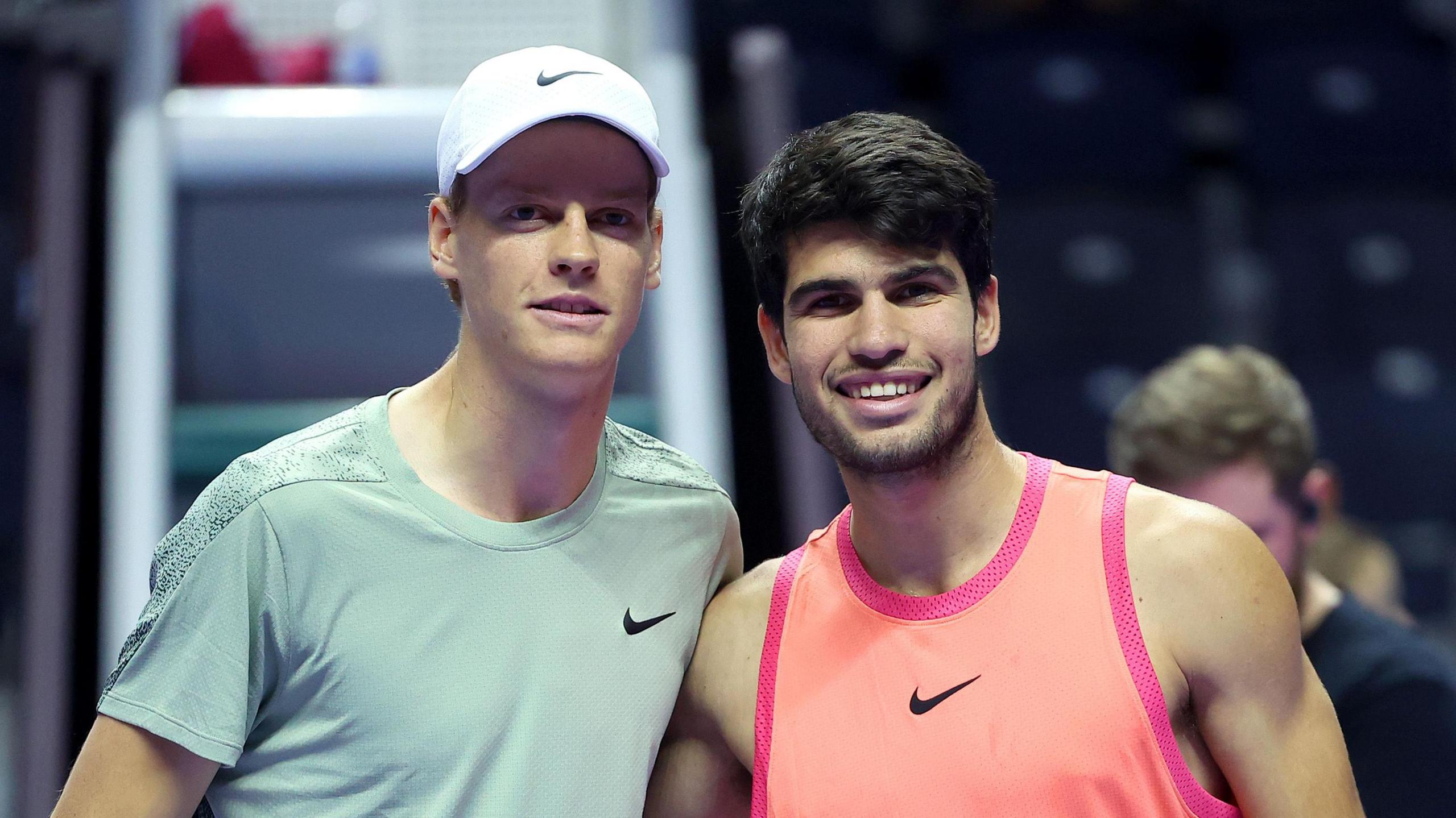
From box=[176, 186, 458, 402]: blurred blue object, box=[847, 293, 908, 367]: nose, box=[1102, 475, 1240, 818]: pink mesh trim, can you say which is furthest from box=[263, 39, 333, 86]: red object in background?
box=[1102, 475, 1240, 818]: pink mesh trim

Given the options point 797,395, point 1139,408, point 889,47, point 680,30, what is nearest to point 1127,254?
point 889,47

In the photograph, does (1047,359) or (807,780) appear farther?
(1047,359)

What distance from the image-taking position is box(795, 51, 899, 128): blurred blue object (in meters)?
4.58

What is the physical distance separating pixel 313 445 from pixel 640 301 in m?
0.45

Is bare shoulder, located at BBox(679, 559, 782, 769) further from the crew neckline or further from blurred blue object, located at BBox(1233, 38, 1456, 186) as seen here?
blurred blue object, located at BBox(1233, 38, 1456, 186)

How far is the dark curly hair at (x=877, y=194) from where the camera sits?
6.58 feet

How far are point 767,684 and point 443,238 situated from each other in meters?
0.72

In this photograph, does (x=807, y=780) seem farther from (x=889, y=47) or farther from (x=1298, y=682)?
(x=889, y=47)

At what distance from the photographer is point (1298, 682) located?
6.24 ft

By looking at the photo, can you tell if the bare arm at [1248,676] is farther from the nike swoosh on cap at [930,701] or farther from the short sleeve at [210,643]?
the short sleeve at [210,643]

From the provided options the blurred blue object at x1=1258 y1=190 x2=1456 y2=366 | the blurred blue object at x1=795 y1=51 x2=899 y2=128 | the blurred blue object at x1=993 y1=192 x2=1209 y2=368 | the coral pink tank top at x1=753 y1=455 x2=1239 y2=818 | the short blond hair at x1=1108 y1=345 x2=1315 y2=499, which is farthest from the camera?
the blurred blue object at x1=1258 y1=190 x2=1456 y2=366

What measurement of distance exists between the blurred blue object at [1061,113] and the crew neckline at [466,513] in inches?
128

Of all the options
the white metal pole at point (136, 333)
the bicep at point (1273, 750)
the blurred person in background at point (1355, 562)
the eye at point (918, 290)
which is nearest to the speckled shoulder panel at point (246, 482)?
the eye at point (918, 290)

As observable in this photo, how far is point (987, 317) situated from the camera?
214cm
